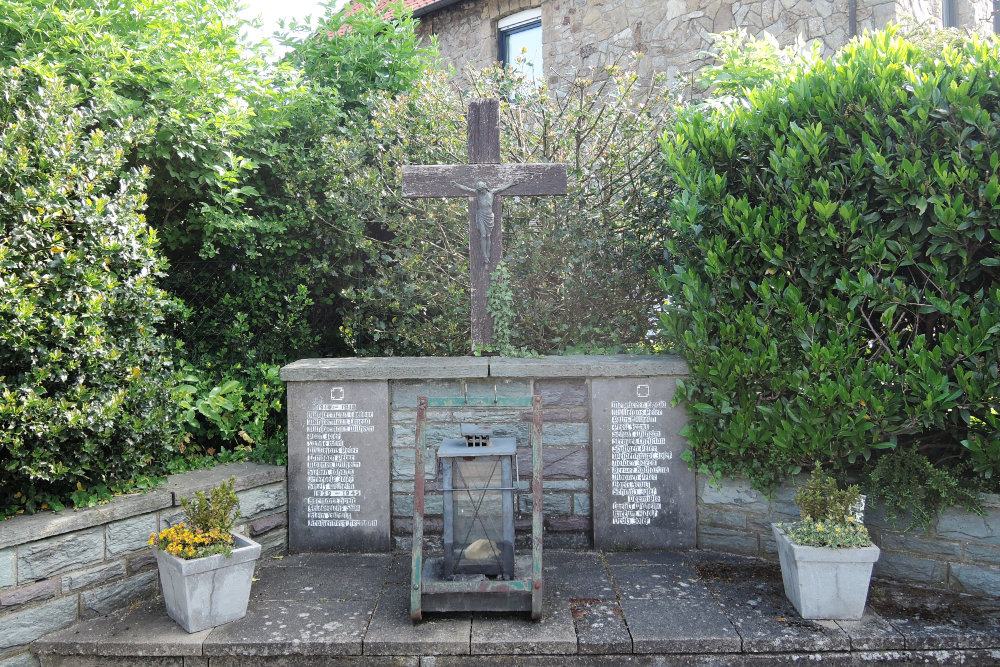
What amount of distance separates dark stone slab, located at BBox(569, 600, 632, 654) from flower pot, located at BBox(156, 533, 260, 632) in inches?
63.9

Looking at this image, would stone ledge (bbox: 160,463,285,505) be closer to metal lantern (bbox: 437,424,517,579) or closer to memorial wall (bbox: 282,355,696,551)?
memorial wall (bbox: 282,355,696,551)

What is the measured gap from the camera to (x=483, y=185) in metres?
4.50

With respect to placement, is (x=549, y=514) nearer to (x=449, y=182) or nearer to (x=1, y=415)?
(x=449, y=182)

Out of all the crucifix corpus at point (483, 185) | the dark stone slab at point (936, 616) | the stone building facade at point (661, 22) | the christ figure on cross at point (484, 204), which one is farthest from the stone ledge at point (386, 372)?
the stone building facade at point (661, 22)

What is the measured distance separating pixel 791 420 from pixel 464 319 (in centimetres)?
248

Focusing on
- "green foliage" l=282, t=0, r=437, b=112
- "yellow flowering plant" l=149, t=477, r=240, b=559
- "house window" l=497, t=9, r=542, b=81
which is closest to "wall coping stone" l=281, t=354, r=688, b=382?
"yellow flowering plant" l=149, t=477, r=240, b=559

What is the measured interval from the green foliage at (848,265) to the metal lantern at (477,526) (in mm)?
1366

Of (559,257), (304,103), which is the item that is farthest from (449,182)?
(304,103)

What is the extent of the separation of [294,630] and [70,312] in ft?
6.28

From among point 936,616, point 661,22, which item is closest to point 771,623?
point 936,616

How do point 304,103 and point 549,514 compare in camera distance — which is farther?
point 304,103

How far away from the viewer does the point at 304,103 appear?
540 cm

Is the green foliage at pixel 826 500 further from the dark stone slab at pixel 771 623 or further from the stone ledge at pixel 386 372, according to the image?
the stone ledge at pixel 386 372

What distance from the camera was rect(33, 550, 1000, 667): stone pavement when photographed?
3.11 metres
